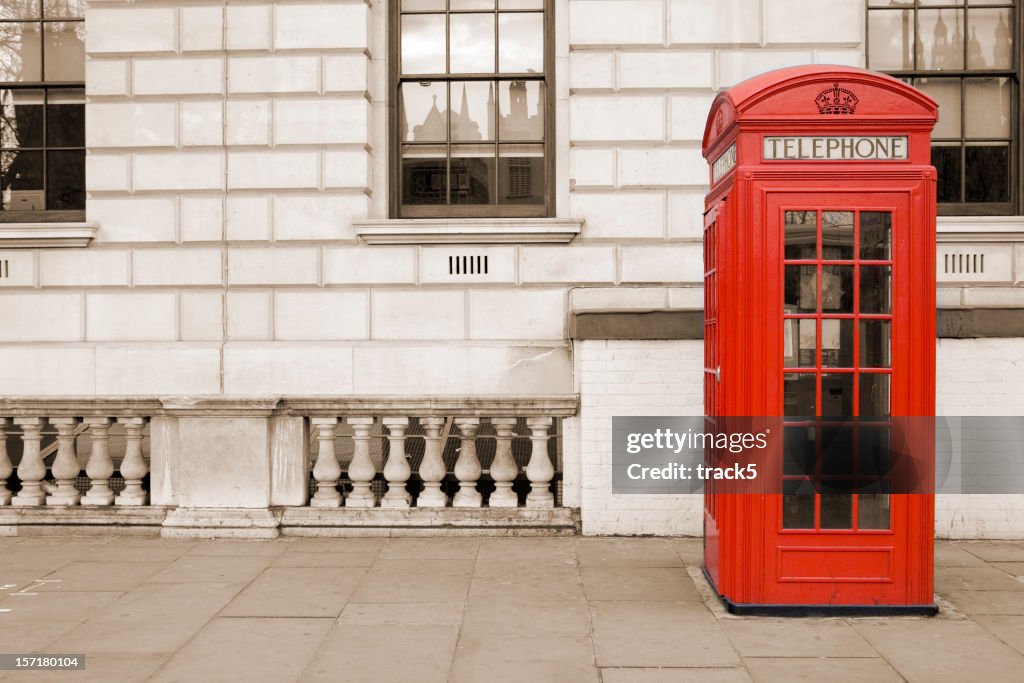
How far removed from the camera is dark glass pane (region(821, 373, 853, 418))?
522 centimetres

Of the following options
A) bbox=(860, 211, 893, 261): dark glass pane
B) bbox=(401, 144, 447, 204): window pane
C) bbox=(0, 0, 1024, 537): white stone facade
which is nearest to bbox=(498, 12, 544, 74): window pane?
bbox=(0, 0, 1024, 537): white stone facade

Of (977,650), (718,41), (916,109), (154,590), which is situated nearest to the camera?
(977,650)

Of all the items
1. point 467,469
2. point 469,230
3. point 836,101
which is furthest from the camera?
point 469,230

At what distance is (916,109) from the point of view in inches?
201

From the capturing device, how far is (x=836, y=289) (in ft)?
17.0

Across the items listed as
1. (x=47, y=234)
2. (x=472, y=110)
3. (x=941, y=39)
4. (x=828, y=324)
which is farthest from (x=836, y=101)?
(x=47, y=234)

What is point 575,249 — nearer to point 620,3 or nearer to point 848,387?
point 620,3

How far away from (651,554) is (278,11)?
641 centimetres

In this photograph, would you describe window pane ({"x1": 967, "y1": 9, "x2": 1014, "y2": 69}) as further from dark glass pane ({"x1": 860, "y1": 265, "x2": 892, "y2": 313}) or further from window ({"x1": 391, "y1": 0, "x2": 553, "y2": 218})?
dark glass pane ({"x1": 860, "y1": 265, "x2": 892, "y2": 313})

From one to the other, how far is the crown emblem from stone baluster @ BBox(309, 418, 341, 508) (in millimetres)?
4154

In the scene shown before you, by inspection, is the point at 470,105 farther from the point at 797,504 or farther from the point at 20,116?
the point at 797,504

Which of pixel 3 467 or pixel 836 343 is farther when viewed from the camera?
pixel 3 467

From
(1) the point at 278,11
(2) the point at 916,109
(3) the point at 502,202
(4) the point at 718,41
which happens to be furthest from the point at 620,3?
(2) the point at 916,109

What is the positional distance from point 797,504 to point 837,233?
4.87 ft
